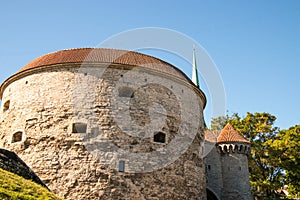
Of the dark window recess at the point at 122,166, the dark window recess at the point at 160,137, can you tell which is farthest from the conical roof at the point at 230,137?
the dark window recess at the point at 122,166

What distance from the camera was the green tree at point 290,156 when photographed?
64.2 ft

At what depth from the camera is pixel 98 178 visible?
12648 mm

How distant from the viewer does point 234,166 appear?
19328 mm

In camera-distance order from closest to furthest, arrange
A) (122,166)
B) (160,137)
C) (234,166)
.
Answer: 1. (122,166)
2. (160,137)
3. (234,166)

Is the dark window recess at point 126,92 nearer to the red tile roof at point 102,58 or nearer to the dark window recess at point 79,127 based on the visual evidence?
the red tile roof at point 102,58

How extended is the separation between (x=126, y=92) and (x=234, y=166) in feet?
30.0

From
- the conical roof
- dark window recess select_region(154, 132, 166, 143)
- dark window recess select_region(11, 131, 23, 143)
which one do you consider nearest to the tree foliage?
the conical roof

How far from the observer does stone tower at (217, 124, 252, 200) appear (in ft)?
61.2

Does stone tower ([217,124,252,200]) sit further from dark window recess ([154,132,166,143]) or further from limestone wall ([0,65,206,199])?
dark window recess ([154,132,166,143])

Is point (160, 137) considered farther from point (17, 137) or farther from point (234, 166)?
point (234, 166)

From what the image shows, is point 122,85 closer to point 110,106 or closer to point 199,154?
point 110,106


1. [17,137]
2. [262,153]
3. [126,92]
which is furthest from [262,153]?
[17,137]

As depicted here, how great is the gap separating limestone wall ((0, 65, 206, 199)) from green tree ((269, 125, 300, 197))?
23.2 feet

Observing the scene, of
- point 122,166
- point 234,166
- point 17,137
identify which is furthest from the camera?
point 234,166
